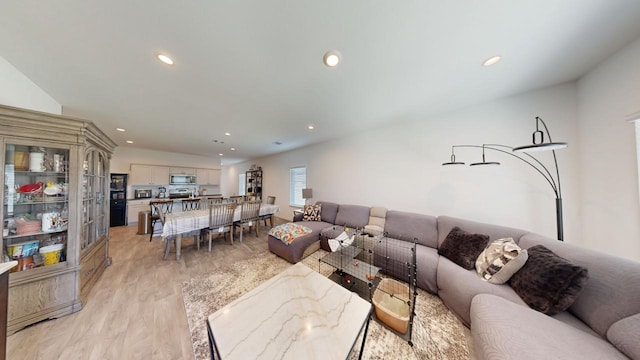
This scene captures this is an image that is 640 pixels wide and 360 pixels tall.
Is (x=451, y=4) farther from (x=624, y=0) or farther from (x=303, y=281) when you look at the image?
(x=303, y=281)

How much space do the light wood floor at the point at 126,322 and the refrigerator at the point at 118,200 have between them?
353 centimetres

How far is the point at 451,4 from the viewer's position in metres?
1.16

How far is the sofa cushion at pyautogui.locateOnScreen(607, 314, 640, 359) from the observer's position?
94 centimetres

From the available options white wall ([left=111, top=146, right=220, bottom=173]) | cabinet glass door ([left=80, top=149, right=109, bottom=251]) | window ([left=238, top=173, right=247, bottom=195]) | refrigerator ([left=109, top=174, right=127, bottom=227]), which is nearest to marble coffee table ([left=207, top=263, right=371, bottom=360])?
cabinet glass door ([left=80, top=149, right=109, bottom=251])

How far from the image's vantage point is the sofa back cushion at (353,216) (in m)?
3.58

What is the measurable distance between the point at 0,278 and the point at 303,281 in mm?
1909

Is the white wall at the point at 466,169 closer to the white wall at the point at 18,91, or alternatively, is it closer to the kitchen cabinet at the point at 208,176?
the white wall at the point at 18,91

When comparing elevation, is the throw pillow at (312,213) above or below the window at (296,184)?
below

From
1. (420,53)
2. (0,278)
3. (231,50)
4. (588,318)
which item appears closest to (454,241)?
(588,318)

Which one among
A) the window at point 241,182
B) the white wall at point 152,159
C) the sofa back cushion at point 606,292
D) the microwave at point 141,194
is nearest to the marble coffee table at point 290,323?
the sofa back cushion at point 606,292

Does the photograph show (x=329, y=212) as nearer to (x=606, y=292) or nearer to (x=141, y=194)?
(x=606, y=292)

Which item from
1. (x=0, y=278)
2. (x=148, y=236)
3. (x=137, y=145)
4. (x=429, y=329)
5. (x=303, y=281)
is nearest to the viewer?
(x=0, y=278)

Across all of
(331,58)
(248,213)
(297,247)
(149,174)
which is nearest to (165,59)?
(331,58)

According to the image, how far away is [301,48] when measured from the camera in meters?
1.53
